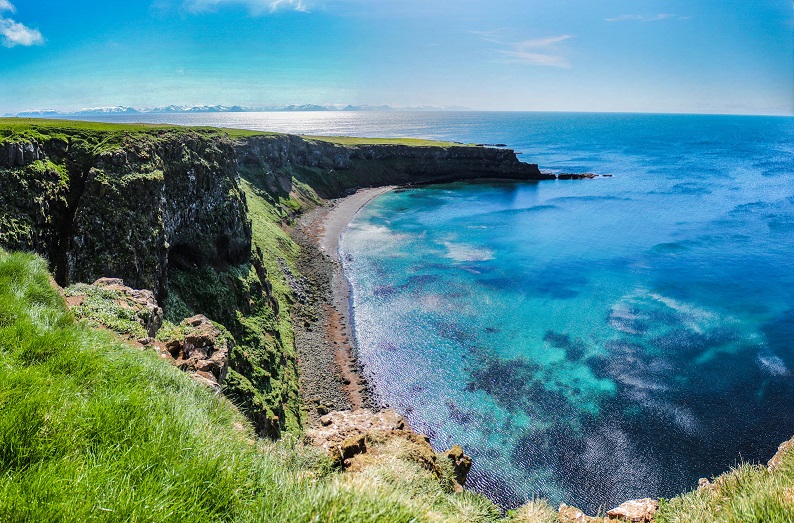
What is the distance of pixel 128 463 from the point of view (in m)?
5.00

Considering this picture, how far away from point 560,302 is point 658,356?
11.9 meters

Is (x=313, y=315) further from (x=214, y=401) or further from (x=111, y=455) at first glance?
(x=111, y=455)

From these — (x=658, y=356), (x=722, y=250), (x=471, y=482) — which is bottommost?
(x=471, y=482)

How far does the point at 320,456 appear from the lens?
11.1m

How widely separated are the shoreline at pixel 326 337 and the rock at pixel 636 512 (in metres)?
21.5

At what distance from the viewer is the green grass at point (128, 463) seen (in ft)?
14.2

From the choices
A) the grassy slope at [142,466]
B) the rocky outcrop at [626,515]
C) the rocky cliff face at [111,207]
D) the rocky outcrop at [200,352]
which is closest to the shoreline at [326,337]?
the rocky cliff face at [111,207]

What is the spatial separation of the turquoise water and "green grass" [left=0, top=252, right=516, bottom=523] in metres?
21.5

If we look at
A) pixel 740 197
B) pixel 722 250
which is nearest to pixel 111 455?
pixel 722 250

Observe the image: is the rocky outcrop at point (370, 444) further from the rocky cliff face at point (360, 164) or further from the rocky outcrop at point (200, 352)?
the rocky cliff face at point (360, 164)

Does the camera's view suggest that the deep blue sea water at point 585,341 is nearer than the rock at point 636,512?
No

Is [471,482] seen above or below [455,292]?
below

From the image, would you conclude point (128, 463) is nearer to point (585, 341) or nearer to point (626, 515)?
point (626, 515)

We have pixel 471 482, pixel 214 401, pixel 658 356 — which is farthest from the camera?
pixel 658 356
